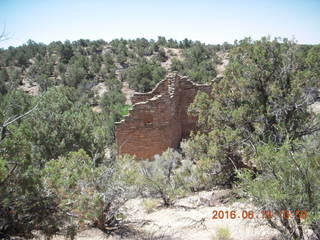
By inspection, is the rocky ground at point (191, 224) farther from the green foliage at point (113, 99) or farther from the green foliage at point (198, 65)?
the green foliage at point (198, 65)

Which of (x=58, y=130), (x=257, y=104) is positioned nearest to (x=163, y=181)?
(x=257, y=104)

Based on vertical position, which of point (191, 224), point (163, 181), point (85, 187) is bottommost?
point (191, 224)

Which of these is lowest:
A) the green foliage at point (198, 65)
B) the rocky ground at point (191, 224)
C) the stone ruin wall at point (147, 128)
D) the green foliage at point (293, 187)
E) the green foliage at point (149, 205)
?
the green foliage at point (149, 205)

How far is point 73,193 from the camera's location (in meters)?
5.54

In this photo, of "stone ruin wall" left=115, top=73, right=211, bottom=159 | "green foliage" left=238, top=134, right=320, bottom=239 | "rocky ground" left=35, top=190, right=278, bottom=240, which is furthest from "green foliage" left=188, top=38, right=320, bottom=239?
"stone ruin wall" left=115, top=73, right=211, bottom=159

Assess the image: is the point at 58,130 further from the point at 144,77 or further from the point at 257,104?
the point at 144,77

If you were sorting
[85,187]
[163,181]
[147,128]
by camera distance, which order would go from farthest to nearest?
[147,128] < [163,181] < [85,187]

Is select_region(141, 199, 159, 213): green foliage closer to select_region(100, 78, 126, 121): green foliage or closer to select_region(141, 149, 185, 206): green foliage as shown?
select_region(141, 149, 185, 206): green foliage

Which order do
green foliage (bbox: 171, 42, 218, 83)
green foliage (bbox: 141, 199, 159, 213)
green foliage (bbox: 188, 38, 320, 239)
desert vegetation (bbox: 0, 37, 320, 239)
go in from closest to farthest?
desert vegetation (bbox: 0, 37, 320, 239) < green foliage (bbox: 188, 38, 320, 239) < green foliage (bbox: 141, 199, 159, 213) < green foliage (bbox: 171, 42, 218, 83)

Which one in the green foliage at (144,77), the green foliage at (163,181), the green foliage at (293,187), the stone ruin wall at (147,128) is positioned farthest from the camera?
the green foliage at (144,77)

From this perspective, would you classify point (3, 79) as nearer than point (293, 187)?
No

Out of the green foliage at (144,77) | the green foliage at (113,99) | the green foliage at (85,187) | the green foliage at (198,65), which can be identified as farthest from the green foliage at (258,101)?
the green foliage at (144,77)

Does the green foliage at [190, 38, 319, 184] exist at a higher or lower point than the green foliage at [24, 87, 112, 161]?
higher

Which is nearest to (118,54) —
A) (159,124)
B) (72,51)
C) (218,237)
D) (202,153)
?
(72,51)
